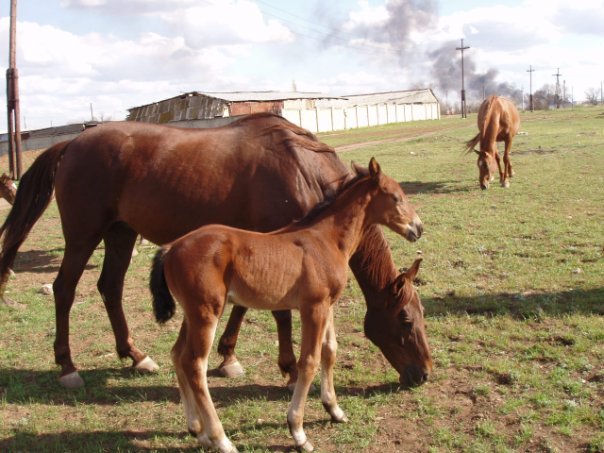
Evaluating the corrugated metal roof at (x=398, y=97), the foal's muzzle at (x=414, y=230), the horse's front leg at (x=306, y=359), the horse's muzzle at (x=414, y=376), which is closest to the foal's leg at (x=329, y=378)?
the horse's front leg at (x=306, y=359)

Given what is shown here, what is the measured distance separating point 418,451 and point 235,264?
1.72 meters

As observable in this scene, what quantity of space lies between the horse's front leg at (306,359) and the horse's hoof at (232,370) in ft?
4.49

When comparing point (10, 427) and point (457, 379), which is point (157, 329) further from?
point (457, 379)

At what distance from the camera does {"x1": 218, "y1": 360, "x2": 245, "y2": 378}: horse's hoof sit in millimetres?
5383

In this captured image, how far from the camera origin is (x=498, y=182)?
52.3 ft

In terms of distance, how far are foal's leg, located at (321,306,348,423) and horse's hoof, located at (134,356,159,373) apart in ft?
6.18

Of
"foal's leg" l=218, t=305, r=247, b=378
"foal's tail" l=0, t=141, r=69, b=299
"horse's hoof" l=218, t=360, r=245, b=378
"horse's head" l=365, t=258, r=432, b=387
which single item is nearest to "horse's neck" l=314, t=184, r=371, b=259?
"horse's head" l=365, t=258, r=432, b=387

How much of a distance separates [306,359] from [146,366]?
2.11 m

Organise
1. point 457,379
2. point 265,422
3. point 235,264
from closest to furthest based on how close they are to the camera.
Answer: point 235,264 → point 265,422 → point 457,379

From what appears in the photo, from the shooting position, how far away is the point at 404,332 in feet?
16.4

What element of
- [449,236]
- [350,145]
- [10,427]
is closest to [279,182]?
[10,427]

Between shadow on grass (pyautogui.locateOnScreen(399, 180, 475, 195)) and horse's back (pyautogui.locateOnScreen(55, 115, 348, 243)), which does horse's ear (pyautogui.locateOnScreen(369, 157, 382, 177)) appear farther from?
shadow on grass (pyautogui.locateOnScreen(399, 180, 475, 195))

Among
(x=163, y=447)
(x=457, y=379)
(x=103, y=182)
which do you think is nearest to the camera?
(x=163, y=447)

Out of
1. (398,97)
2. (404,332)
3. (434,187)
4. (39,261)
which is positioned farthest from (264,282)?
(398,97)
